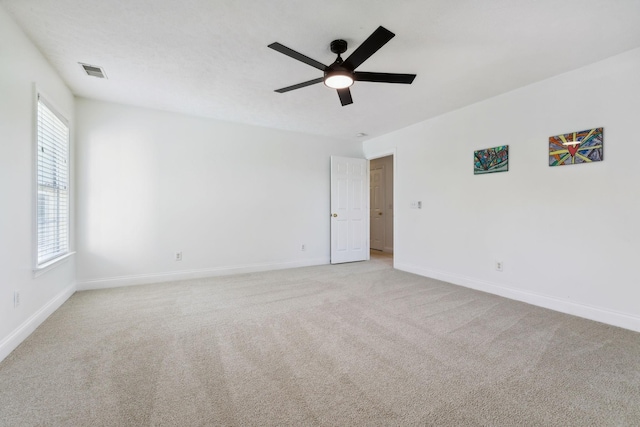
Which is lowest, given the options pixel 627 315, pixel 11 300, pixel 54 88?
pixel 627 315

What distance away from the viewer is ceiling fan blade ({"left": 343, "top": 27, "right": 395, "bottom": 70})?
1704mm

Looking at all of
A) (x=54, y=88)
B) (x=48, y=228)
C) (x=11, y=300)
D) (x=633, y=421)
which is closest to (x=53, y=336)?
(x=11, y=300)

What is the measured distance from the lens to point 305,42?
89.4 inches

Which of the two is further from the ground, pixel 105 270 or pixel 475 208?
pixel 475 208

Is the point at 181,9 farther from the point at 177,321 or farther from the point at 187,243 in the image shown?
the point at 187,243

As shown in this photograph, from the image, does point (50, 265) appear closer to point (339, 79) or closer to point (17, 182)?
point (17, 182)

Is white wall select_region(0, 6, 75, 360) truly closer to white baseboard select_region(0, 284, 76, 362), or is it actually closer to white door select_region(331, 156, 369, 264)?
white baseboard select_region(0, 284, 76, 362)

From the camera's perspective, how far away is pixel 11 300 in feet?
6.83

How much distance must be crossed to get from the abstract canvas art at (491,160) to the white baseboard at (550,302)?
4.72 ft

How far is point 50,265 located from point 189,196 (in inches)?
68.8

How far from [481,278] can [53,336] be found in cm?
452

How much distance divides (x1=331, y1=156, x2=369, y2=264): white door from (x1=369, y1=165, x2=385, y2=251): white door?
161 cm

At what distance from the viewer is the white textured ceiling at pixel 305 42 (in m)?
1.90

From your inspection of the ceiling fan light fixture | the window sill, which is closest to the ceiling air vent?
the window sill
